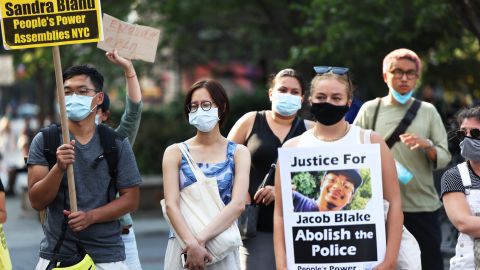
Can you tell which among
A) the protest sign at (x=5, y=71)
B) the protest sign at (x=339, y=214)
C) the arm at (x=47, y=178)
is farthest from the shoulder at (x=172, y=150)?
the protest sign at (x=5, y=71)

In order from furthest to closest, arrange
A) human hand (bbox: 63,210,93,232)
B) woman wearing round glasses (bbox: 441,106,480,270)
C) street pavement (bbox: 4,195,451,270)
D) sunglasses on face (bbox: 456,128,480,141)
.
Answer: street pavement (bbox: 4,195,451,270), sunglasses on face (bbox: 456,128,480,141), human hand (bbox: 63,210,93,232), woman wearing round glasses (bbox: 441,106,480,270)

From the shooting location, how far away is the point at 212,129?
5938 mm

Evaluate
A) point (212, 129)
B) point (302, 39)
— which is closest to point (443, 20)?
point (302, 39)

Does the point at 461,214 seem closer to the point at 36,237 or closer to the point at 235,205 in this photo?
the point at 235,205

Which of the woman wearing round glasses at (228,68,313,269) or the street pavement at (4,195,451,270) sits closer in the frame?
the woman wearing round glasses at (228,68,313,269)

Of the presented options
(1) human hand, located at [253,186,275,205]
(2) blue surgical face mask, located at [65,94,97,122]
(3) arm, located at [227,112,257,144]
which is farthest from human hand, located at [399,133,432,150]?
(2) blue surgical face mask, located at [65,94,97,122]

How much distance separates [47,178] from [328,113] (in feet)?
5.06

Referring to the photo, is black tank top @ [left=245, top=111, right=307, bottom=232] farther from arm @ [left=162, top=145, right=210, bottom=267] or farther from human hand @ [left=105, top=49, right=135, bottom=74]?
arm @ [left=162, top=145, right=210, bottom=267]

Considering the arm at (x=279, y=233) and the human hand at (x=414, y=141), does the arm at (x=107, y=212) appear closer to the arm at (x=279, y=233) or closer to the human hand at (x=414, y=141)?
the arm at (x=279, y=233)

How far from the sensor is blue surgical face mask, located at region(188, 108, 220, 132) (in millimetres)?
5895

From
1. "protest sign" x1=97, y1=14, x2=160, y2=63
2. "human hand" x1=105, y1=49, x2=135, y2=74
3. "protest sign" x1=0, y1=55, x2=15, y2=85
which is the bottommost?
"human hand" x1=105, y1=49, x2=135, y2=74

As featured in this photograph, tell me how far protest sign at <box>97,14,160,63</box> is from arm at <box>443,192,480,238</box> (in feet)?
8.19

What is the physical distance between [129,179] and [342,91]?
→ 1327mm

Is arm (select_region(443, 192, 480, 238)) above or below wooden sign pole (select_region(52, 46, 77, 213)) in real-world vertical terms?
below
